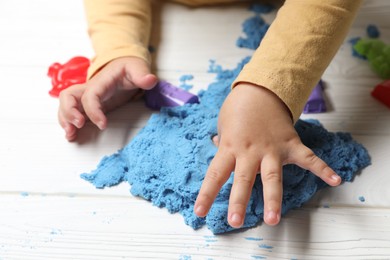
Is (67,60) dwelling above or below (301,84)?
below

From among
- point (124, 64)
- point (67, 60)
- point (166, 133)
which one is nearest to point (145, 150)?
point (166, 133)

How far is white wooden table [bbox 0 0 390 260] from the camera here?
52cm

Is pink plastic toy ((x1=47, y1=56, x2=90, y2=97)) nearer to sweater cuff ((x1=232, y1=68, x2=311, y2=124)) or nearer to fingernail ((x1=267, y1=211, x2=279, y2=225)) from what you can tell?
sweater cuff ((x1=232, y1=68, x2=311, y2=124))

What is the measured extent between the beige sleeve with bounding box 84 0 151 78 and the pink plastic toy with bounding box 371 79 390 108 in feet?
1.09

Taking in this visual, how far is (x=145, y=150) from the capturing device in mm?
604

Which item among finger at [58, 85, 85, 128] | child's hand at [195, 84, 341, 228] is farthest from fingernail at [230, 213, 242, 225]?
finger at [58, 85, 85, 128]

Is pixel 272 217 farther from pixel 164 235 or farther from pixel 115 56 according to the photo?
pixel 115 56

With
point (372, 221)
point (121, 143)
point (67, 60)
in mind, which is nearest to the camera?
point (372, 221)

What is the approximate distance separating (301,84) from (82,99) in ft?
0.95

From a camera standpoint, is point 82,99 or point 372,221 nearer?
point 372,221

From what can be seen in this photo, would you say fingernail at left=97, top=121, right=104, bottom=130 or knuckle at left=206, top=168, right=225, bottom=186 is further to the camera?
fingernail at left=97, top=121, right=104, bottom=130

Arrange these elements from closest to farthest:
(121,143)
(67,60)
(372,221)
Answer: (372,221) → (121,143) → (67,60)

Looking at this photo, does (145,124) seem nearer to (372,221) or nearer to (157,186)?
(157,186)

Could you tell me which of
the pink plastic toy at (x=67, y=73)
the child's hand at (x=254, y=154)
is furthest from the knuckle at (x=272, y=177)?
the pink plastic toy at (x=67, y=73)
